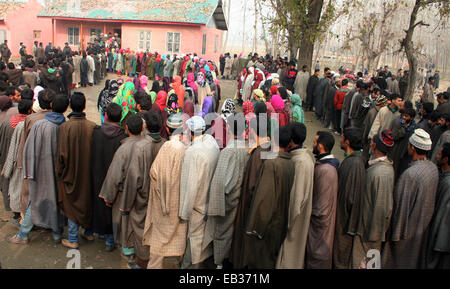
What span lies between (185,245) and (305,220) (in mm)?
1338

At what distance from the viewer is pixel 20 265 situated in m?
3.94

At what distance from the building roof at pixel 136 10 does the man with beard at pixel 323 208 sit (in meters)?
19.6

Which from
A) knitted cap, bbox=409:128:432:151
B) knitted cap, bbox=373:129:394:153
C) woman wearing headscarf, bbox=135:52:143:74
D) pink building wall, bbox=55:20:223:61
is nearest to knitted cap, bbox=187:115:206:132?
knitted cap, bbox=373:129:394:153

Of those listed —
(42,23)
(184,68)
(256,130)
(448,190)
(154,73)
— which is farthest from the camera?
(42,23)

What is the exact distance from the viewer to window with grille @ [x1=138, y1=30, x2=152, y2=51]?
75.2ft

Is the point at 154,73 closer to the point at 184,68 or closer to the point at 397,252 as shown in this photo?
the point at 184,68

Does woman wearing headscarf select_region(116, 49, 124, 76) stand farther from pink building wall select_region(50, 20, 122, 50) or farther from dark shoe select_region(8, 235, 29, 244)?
dark shoe select_region(8, 235, 29, 244)

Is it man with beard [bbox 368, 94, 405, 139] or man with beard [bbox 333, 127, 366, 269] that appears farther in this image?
man with beard [bbox 368, 94, 405, 139]

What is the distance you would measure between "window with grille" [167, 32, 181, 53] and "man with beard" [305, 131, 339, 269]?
20.4 meters

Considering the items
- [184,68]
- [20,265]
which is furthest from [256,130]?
[184,68]

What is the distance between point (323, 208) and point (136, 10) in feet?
74.0

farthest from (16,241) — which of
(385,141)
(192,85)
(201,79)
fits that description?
(201,79)

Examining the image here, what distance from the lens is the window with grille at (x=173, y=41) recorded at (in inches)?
890

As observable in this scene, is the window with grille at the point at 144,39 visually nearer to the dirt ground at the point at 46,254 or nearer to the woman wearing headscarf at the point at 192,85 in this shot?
the woman wearing headscarf at the point at 192,85
